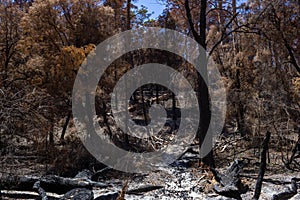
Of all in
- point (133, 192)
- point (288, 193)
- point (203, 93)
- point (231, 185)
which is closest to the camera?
point (288, 193)

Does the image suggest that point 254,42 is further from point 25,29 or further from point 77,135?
point 25,29

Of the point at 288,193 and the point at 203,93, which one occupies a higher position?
the point at 203,93

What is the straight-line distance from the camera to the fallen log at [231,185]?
6.64m

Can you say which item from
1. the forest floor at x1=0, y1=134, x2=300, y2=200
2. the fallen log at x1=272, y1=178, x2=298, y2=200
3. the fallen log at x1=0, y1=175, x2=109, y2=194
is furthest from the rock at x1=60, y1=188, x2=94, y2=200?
the fallen log at x1=272, y1=178, x2=298, y2=200

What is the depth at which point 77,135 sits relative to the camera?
1309 cm

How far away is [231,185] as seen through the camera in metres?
6.96

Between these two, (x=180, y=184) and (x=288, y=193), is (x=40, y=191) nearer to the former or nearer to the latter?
(x=180, y=184)

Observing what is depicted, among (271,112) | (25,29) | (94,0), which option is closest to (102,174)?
(271,112)

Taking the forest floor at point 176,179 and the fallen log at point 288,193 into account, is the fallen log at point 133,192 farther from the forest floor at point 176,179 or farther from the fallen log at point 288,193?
the fallen log at point 288,193

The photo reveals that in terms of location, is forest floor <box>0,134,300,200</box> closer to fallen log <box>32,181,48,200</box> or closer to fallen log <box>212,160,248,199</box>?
fallen log <box>212,160,248,199</box>

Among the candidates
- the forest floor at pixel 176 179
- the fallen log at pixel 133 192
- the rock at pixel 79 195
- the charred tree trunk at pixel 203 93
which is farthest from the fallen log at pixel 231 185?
the rock at pixel 79 195

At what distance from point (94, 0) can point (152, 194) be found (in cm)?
991

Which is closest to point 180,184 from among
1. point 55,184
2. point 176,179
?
point 176,179

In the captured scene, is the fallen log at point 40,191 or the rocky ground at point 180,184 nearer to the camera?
the fallen log at point 40,191
